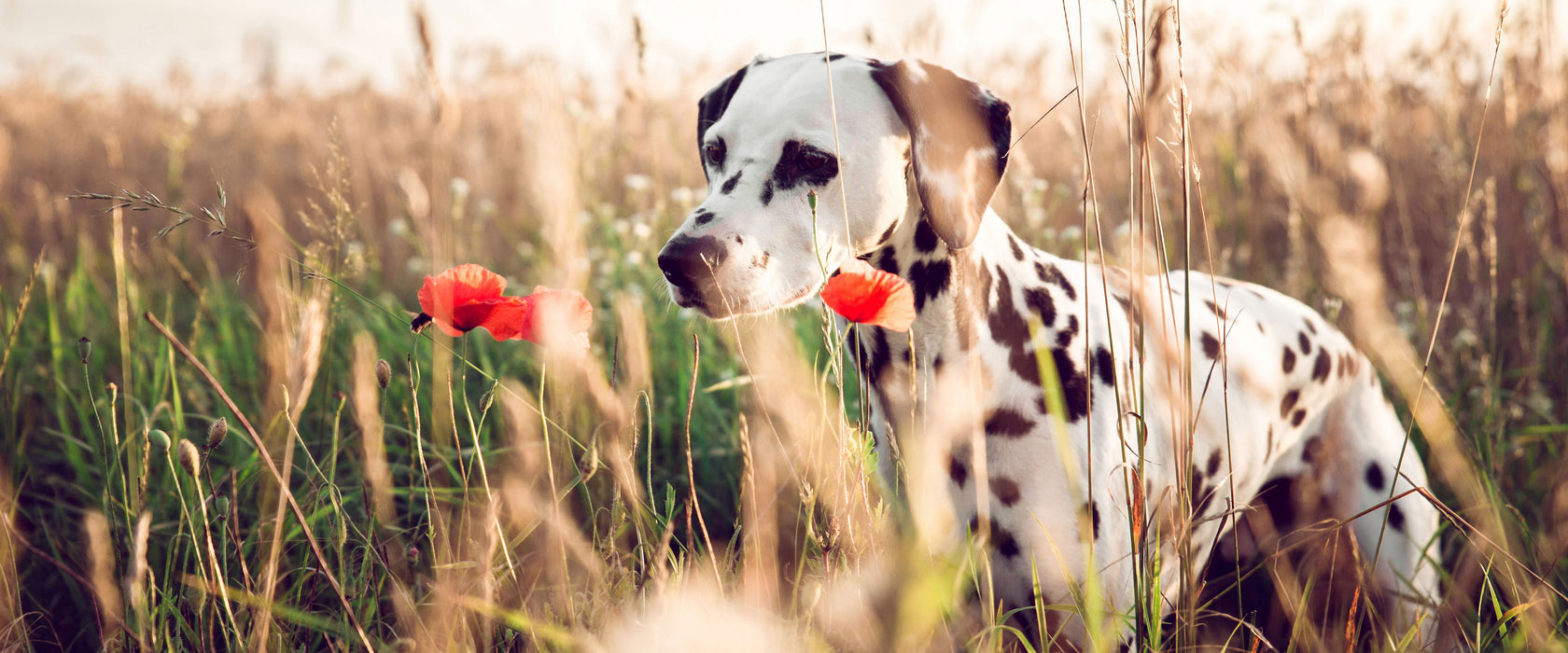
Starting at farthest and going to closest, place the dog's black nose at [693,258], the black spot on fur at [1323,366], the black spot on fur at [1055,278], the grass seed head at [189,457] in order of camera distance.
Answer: the black spot on fur at [1323,366] → the black spot on fur at [1055,278] → the dog's black nose at [693,258] → the grass seed head at [189,457]

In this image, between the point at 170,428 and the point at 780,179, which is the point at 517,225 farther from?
the point at 780,179

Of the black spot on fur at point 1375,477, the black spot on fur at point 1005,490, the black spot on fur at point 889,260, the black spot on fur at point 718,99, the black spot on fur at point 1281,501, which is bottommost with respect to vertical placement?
the black spot on fur at point 1281,501

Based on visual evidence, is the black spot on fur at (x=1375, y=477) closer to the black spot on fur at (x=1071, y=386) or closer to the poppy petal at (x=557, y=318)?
the black spot on fur at (x=1071, y=386)

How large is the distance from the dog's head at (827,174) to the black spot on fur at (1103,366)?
431 millimetres

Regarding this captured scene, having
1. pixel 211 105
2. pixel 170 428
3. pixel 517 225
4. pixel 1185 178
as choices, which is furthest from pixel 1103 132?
pixel 211 105

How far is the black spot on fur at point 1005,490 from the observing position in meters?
1.81

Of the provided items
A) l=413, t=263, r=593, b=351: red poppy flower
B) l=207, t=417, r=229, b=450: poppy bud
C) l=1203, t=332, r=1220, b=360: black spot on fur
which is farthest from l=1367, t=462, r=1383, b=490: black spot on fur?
A: l=207, t=417, r=229, b=450: poppy bud

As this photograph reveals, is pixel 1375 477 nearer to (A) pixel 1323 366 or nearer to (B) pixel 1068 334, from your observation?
(A) pixel 1323 366

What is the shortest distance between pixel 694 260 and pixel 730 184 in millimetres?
266

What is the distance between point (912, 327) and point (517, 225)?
14.0 ft

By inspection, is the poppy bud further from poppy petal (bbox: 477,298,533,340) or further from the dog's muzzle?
the dog's muzzle

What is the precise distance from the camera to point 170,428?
254cm

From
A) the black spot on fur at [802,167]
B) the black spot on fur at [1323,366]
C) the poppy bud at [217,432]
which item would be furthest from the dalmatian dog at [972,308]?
the poppy bud at [217,432]

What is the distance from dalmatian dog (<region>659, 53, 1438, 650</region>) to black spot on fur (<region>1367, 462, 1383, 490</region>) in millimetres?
127
